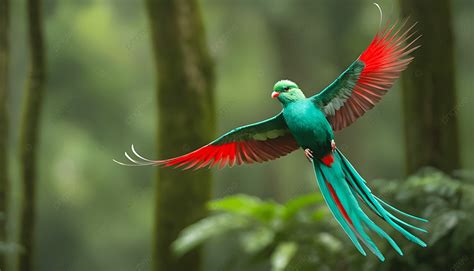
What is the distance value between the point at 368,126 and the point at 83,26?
776cm

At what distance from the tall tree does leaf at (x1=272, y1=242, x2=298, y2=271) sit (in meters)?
0.89

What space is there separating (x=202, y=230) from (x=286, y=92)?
5.23m

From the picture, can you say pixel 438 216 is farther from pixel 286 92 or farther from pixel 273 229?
pixel 286 92

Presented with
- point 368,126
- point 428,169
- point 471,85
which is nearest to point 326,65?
point 368,126

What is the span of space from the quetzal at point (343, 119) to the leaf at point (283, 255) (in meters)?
5.25

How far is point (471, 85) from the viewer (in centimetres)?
1620

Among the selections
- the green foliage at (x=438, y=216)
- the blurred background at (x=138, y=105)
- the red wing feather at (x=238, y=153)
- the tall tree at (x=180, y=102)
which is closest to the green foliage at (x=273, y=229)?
the tall tree at (x=180, y=102)

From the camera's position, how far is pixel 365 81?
1.12 m

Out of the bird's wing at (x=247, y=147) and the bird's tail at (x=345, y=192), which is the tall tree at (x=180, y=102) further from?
the bird's tail at (x=345, y=192)

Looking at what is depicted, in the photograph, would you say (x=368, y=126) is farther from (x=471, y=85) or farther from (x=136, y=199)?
(x=136, y=199)

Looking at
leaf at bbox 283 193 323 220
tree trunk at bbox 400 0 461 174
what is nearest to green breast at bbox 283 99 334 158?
tree trunk at bbox 400 0 461 174

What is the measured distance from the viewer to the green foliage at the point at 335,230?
521 cm

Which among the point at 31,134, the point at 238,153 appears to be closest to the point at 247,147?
the point at 238,153

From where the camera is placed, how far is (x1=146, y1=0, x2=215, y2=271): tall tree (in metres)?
5.09
